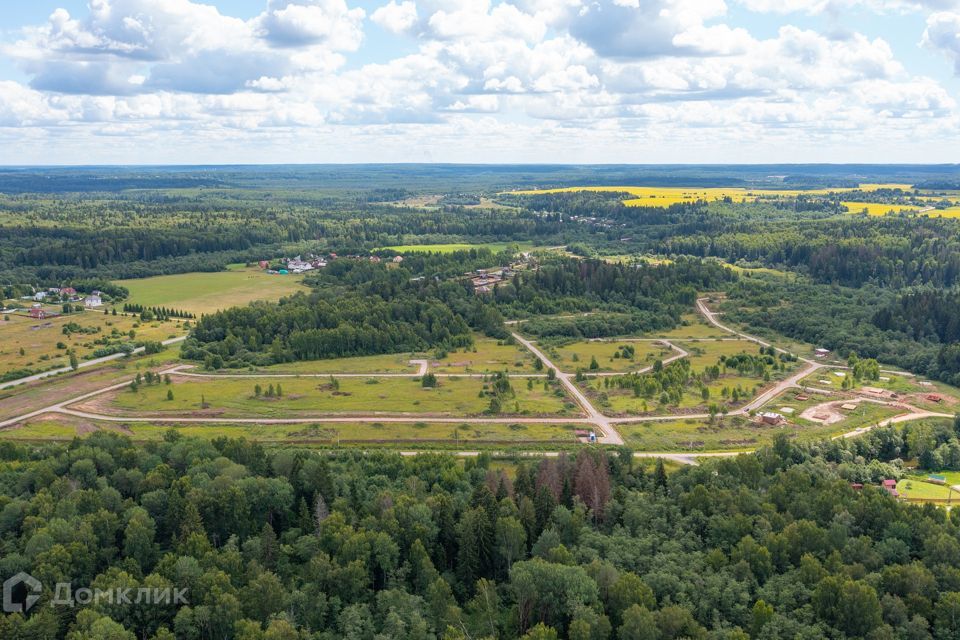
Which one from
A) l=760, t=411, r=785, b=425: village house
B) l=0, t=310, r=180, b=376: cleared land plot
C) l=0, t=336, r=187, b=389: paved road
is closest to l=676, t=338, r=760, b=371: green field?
l=760, t=411, r=785, b=425: village house

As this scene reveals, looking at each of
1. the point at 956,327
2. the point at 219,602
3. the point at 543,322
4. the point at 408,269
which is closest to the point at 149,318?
the point at 408,269

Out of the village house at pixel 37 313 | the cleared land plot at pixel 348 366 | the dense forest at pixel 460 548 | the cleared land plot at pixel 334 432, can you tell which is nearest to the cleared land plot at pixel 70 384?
the cleared land plot at pixel 334 432

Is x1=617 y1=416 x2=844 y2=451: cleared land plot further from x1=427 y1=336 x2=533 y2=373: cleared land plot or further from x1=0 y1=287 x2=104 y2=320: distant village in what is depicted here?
x1=0 y1=287 x2=104 y2=320: distant village

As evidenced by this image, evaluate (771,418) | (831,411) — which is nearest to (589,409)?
(771,418)

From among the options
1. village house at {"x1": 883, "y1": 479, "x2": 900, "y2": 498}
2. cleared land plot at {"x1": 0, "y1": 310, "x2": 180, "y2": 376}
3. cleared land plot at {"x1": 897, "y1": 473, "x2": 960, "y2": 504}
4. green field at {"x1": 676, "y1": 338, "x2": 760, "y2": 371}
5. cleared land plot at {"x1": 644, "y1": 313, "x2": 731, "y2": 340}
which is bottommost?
cleared land plot at {"x1": 897, "y1": 473, "x2": 960, "y2": 504}

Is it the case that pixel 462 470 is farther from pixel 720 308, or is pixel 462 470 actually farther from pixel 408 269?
pixel 408 269

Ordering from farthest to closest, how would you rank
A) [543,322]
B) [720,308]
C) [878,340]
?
[720,308] < [543,322] < [878,340]
